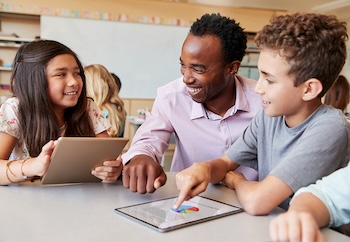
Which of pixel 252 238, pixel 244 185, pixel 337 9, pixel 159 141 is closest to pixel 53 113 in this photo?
pixel 159 141

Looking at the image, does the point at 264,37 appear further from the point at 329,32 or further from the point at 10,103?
the point at 10,103

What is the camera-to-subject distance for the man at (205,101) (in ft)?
4.69

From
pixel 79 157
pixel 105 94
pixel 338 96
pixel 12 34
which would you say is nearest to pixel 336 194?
pixel 79 157

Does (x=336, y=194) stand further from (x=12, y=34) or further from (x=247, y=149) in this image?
(x=12, y=34)

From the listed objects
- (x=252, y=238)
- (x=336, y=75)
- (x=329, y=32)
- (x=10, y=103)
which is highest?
(x=329, y=32)

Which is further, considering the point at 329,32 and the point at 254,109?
the point at 254,109

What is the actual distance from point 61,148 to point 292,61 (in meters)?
0.62

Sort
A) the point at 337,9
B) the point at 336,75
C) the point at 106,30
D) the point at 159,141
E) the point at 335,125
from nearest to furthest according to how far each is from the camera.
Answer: the point at 335,125, the point at 336,75, the point at 159,141, the point at 106,30, the point at 337,9

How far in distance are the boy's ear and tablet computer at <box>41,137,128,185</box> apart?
481 mm

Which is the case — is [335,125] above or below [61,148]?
above

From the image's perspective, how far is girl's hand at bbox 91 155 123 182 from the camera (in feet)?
3.59

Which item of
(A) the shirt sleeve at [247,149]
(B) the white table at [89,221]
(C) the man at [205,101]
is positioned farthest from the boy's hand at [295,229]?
(C) the man at [205,101]

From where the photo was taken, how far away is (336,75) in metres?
1.05

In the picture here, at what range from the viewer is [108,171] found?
1099mm
